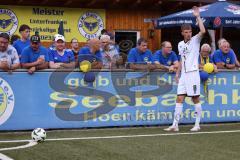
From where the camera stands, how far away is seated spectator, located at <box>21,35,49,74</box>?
10.0 meters

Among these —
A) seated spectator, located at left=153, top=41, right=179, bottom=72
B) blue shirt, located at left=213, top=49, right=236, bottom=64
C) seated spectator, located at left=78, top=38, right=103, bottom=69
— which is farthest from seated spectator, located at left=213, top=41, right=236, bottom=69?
seated spectator, located at left=78, top=38, right=103, bottom=69

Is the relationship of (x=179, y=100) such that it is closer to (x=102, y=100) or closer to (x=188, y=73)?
(x=188, y=73)

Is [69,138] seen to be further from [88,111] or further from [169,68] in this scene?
[169,68]

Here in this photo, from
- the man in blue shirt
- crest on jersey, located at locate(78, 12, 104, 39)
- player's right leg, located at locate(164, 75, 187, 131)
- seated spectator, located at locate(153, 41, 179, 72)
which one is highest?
crest on jersey, located at locate(78, 12, 104, 39)

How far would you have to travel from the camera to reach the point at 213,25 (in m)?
14.0

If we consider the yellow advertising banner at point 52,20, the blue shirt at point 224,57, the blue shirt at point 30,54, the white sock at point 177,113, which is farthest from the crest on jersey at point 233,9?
the blue shirt at point 30,54

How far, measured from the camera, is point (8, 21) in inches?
669

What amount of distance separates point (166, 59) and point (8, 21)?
7.45m

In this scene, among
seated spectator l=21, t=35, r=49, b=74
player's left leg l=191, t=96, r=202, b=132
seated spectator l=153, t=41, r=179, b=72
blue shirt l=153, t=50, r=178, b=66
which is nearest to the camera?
seated spectator l=21, t=35, r=49, b=74

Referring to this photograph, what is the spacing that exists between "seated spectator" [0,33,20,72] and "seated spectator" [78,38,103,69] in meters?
1.24

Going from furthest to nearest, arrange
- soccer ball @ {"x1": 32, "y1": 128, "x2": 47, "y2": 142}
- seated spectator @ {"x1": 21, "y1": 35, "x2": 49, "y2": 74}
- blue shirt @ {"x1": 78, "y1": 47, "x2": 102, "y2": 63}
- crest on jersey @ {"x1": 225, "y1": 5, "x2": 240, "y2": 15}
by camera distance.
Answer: crest on jersey @ {"x1": 225, "y1": 5, "x2": 240, "y2": 15}, blue shirt @ {"x1": 78, "y1": 47, "x2": 102, "y2": 63}, seated spectator @ {"x1": 21, "y1": 35, "x2": 49, "y2": 74}, soccer ball @ {"x1": 32, "y1": 128, "x2": 47, "y2": 142}

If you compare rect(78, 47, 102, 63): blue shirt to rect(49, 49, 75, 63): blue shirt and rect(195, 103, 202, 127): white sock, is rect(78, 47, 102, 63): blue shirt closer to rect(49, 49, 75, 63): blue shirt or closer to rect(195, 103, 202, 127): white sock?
rect(49, 49, 75, 63): blue shirt

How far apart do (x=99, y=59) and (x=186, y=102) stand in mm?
1995

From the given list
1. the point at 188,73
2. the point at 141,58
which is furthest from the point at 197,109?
the point at 141,58
